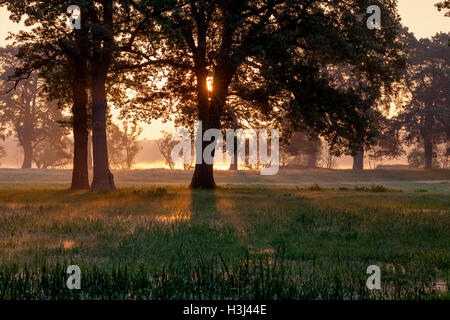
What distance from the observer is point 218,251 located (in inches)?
364

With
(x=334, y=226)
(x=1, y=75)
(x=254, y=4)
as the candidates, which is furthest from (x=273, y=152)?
(x=334, y=226)

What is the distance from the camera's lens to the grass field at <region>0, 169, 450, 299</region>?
6.28 m

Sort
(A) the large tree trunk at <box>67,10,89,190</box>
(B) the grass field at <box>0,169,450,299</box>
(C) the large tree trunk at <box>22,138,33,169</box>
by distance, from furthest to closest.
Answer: (C) the large tree trunk at <box>22,138,33,169</box> < (A) the large tree trunk at <box>67,10,89,190</box> < (B) the grass field at <box>0,169,450,299</box>

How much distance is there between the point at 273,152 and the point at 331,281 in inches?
2924

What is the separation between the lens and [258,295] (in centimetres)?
589

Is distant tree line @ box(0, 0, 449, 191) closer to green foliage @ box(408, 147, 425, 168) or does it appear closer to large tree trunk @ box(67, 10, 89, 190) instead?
large tree trunk @ box(67, 10, 89, 190)

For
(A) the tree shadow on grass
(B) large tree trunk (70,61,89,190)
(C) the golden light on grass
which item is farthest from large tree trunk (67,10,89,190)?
(C) the golden light on grass

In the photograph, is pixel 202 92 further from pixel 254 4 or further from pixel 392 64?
pixel 392 64

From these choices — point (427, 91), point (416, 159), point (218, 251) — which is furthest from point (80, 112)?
point (416, 159)

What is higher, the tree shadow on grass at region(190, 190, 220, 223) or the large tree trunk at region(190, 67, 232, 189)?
the large tree trunk at region(190, 67, 232, 189)

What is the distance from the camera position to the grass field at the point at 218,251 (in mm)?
6281

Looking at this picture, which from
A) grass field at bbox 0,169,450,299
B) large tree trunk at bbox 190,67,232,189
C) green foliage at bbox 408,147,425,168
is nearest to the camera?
grass field at bbox 0,169,450,299

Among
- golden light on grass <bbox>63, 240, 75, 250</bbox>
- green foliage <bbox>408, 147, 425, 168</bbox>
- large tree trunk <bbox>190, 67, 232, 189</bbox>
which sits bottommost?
golden light on grass <bbox>63, 240, 75, 250</bbox>

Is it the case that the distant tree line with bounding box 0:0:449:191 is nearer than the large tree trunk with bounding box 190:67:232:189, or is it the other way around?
the distant tree line with bounding box 0:0:449:191
